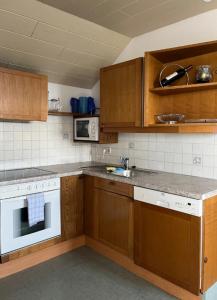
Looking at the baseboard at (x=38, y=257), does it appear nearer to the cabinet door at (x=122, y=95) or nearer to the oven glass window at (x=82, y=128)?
the oven glass window at (x=82, y=128)

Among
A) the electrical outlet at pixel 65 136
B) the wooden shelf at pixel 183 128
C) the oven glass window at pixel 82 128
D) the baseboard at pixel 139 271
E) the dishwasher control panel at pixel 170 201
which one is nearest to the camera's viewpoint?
the dishwasher control panel at pixel 170 201

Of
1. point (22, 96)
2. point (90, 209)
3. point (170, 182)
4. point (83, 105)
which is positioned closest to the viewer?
point (170, 182)

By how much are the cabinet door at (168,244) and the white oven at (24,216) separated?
880 millimetres

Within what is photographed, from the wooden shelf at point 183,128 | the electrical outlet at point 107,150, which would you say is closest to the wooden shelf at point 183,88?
the wooden shelf at point 183,128

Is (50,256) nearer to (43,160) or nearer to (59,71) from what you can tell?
(43,160)

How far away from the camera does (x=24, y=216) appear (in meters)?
2.37

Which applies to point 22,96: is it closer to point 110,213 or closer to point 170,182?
point 110,213

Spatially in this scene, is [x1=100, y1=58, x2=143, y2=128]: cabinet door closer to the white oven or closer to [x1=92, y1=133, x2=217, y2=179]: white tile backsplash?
[x1=92, y1=133, x2=217, y2=179]: white tile backsplash

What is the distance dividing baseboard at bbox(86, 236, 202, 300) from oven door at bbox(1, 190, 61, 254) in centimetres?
47

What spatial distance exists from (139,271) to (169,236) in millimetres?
570

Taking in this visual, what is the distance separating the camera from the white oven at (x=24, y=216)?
2.22m

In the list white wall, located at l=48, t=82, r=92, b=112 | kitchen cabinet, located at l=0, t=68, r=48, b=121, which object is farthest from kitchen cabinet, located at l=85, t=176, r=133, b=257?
white wall, located at l=48, t=82, r=92, b=112

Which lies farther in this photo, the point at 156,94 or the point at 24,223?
the point at 156,94

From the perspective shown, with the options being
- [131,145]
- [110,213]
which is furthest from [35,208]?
[131,145]
